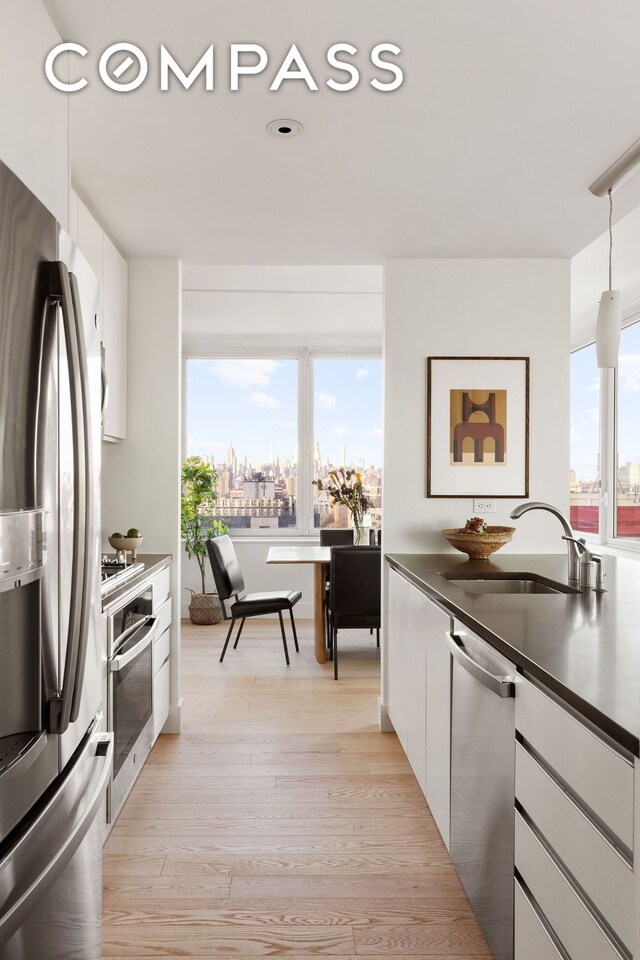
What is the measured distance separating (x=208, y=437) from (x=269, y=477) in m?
0.71

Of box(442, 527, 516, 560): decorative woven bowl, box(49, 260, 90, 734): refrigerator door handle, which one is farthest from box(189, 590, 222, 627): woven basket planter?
box(49, 260, 90, 734): refrigerator door handle

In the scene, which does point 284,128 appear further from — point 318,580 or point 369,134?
point 318,580

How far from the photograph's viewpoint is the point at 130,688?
101 inches

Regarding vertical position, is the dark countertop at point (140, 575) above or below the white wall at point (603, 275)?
below

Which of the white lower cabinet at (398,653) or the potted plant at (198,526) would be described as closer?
the white lower cabinet at (398,653)

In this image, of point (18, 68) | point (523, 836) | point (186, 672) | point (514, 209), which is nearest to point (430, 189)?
point (514, 209)

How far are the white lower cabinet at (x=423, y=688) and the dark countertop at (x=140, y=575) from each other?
1081 mm

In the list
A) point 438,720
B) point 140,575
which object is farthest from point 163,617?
point 438,720

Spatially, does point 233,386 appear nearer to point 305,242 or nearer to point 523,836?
point 305,242

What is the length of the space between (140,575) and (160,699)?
2.39 feet

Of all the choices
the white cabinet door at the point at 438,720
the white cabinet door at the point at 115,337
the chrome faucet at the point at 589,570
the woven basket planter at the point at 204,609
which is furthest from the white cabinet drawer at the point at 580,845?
the woven basket planter at the point at 204,609

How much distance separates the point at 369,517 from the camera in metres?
6.34

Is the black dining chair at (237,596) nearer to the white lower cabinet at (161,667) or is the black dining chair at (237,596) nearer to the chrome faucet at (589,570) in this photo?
the white lower cabinet at (161,667)

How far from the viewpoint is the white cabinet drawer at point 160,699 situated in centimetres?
304
